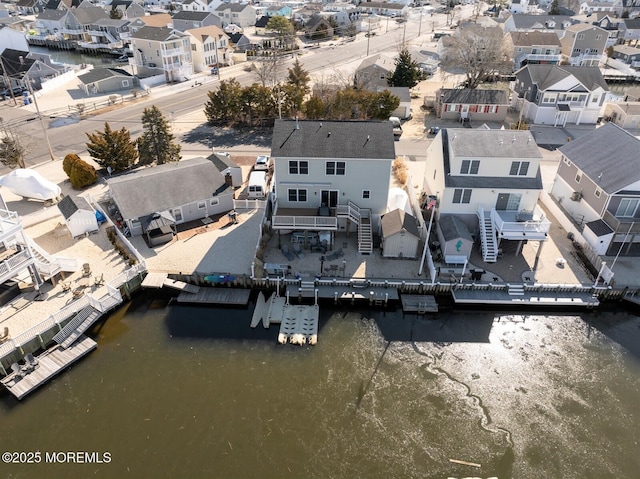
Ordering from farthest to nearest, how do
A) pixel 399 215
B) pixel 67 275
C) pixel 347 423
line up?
pixel 399 215 → pixel 67 275 → pixel 347 423

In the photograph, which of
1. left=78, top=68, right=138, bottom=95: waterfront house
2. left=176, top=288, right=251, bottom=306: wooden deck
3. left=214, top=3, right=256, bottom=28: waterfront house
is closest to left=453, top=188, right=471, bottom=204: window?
left=176, top=288, right=251, bottom=306: wooden deck

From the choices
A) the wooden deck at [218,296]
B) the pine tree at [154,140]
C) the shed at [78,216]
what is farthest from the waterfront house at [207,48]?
the wooden deck at [218,296]

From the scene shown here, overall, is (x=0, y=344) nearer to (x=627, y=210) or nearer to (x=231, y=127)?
(x=231, y=127)

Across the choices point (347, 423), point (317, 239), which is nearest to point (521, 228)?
point (317, 239)

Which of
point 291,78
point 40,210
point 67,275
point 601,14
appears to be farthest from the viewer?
point 601,14

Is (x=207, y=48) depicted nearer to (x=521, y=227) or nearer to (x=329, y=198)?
(x=329, y=198)

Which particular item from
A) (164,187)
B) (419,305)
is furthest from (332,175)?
(164,187)

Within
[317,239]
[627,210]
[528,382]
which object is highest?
[627,210]

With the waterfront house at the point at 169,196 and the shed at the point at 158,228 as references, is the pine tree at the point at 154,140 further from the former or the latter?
the shed at the point at 158,228
